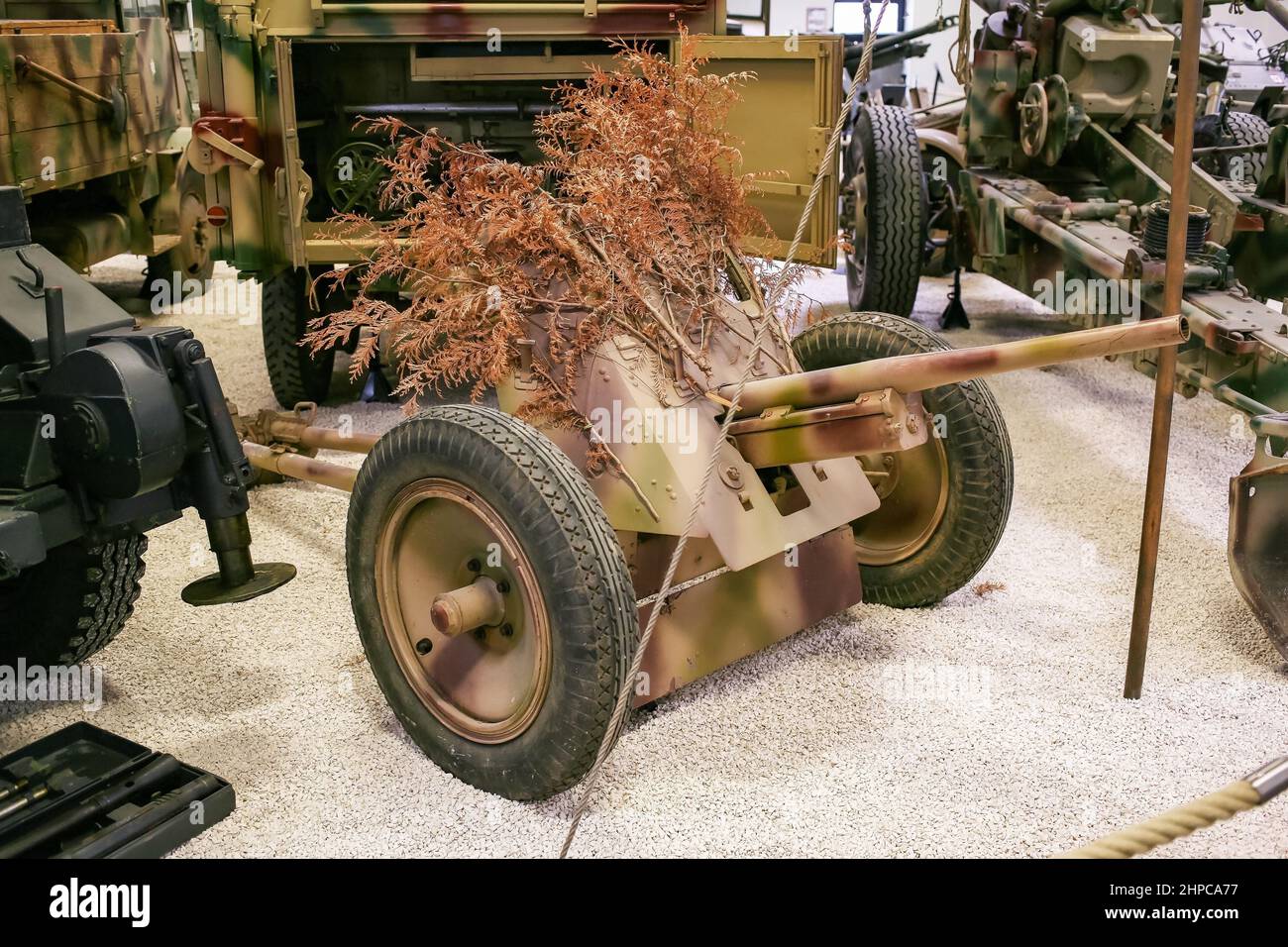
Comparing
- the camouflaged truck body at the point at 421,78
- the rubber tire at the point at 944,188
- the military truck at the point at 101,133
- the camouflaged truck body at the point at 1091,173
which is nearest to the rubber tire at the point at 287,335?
the camouflaged truck body at the point at 421,78

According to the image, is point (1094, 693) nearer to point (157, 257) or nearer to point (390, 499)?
point (390, 499)

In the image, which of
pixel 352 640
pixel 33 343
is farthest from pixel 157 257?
pixel 33 343

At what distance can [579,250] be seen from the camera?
3.61m

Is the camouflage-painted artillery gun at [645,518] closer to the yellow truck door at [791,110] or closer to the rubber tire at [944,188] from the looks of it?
the yellow truck door at [791,110]

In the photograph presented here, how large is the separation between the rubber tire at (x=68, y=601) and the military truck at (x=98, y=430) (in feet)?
1.33

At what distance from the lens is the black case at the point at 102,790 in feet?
9.34

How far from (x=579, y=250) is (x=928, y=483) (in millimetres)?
1281

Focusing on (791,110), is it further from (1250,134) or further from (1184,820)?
(1184,820)

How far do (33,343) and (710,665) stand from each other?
6.00 feet

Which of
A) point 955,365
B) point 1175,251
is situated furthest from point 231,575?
point 1175,251

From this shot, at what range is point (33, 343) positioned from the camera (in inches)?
117

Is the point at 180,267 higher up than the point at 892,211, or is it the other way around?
the point at 892,211

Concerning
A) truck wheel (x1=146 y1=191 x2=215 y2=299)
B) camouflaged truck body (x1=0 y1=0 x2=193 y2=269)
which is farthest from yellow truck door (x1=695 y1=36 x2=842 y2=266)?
camouflaged truck body (x1=0 y1=0 x2=193 y2=269)

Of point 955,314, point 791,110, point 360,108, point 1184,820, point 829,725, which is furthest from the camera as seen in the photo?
point 955,314
